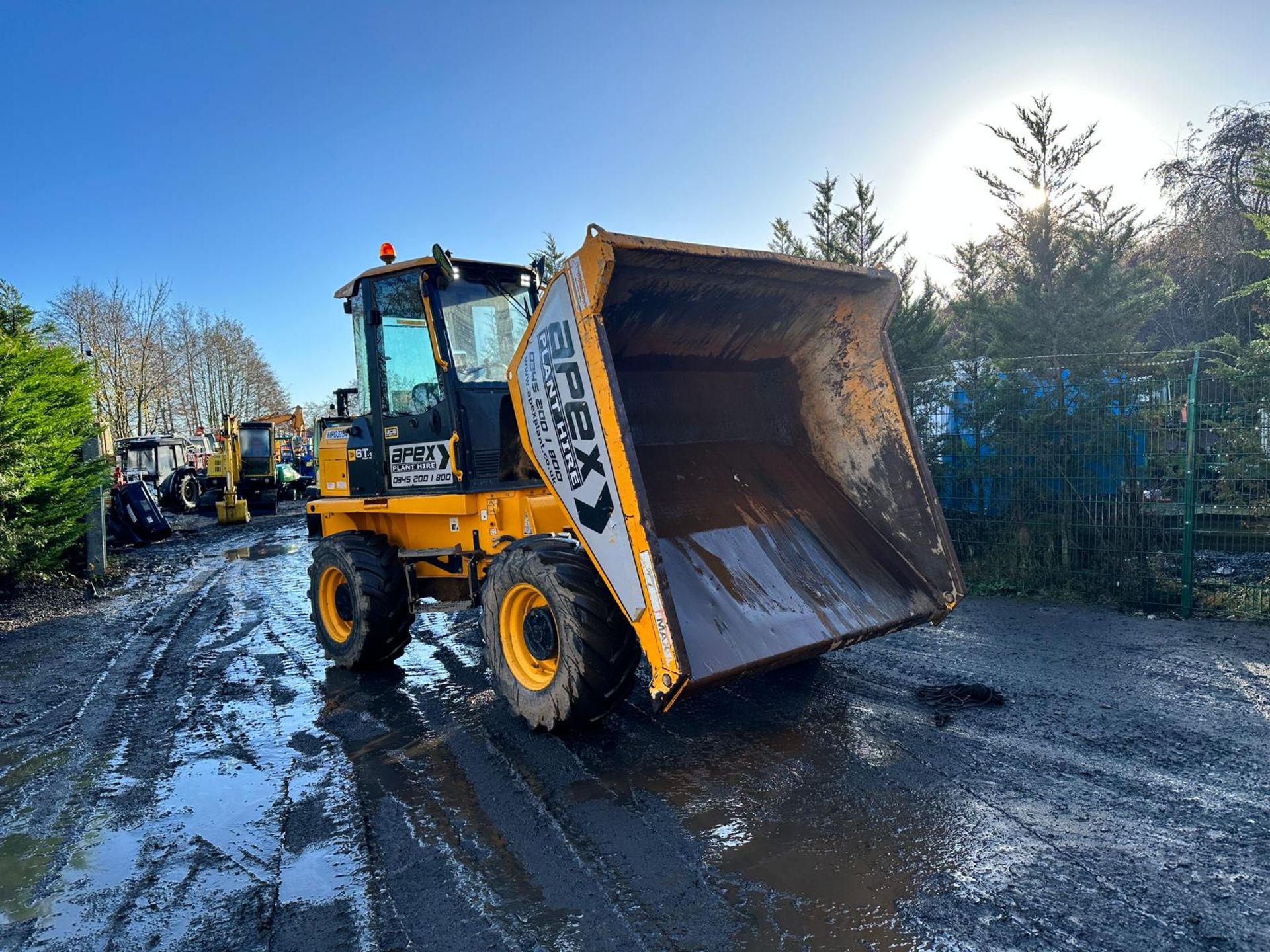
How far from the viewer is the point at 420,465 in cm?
561

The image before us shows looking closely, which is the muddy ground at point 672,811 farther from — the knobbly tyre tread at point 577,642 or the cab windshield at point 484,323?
the cab windshield at point 484,323

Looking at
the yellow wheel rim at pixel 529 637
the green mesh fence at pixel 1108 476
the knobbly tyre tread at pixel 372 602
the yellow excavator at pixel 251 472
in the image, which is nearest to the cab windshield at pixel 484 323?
the knobbly tyre tread at pixel 372 602

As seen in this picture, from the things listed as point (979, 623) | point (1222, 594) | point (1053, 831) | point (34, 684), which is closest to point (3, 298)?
point (34, 684)

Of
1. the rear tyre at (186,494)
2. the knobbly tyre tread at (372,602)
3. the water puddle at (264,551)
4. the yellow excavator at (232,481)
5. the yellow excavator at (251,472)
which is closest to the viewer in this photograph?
the knobbly tyre tread at (372,602)

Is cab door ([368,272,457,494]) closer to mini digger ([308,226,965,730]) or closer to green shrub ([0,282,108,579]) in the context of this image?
mini digger ([308,226,965,730])

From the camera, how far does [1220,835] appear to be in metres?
3.09

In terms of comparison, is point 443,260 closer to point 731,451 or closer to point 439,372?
point 439,372

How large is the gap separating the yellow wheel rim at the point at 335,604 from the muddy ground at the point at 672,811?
0.54m

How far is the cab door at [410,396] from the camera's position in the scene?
541cm

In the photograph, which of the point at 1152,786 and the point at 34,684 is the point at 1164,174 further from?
the point at 34,684

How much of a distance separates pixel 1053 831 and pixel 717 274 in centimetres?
298

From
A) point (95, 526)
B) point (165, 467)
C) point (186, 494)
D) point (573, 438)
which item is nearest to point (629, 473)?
point (573, 438)

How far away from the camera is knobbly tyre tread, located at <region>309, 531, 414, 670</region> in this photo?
19.1ft

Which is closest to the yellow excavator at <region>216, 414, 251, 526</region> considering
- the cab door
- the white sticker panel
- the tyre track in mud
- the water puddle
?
the water puddle
